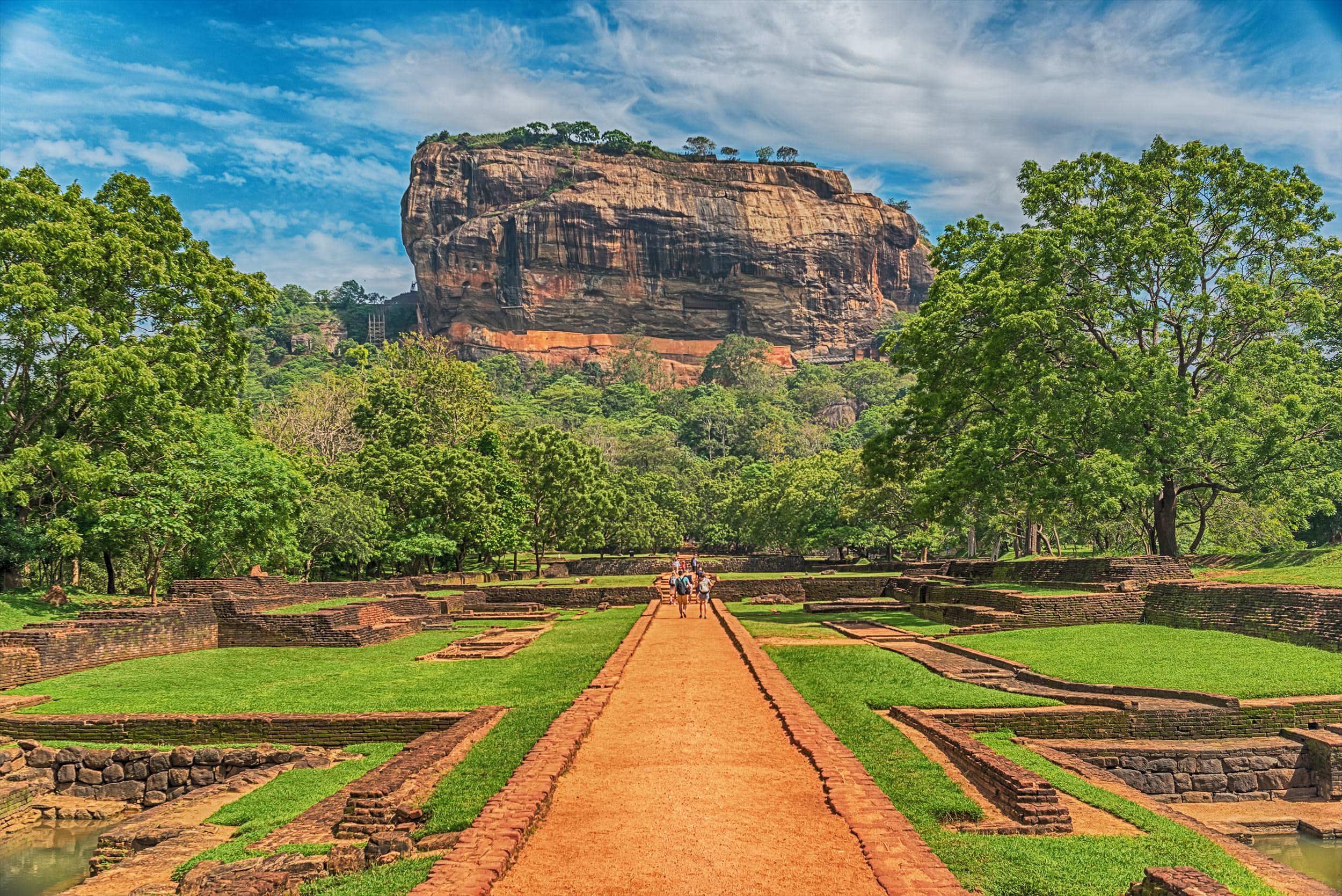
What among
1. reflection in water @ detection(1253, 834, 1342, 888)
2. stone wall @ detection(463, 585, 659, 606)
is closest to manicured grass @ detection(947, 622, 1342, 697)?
reflection in water @ detection(1253, 834, 1342, 888)

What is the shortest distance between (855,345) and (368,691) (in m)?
143

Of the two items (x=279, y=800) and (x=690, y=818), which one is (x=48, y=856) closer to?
(x=279, y=800)

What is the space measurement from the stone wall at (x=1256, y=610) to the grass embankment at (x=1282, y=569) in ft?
2.90

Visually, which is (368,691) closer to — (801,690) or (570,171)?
(801,690)

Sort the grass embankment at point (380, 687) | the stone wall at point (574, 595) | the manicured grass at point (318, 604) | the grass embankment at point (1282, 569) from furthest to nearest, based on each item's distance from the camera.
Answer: the stone wall at point (574, 595) → the manicured grass at point (318, 604) → the grass embankment at point (1282, 569) → the grass embankment at point (380, 687)

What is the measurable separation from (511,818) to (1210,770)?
7.28 metres

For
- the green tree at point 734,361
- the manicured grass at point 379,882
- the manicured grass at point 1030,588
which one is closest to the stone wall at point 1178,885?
the manicured grass at point 379,882

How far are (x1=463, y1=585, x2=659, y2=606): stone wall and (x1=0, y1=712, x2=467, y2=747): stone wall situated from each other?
731 inches

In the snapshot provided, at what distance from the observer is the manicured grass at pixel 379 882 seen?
19.5 ft

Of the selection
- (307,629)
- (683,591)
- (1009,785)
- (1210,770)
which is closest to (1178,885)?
(1009,785)

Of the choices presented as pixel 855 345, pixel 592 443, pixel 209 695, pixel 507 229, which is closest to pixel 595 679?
pixel 209 695

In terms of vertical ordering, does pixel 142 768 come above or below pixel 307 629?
below

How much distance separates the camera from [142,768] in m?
10.8

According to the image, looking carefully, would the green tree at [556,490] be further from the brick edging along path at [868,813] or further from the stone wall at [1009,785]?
the stone wall at [1009,785]
